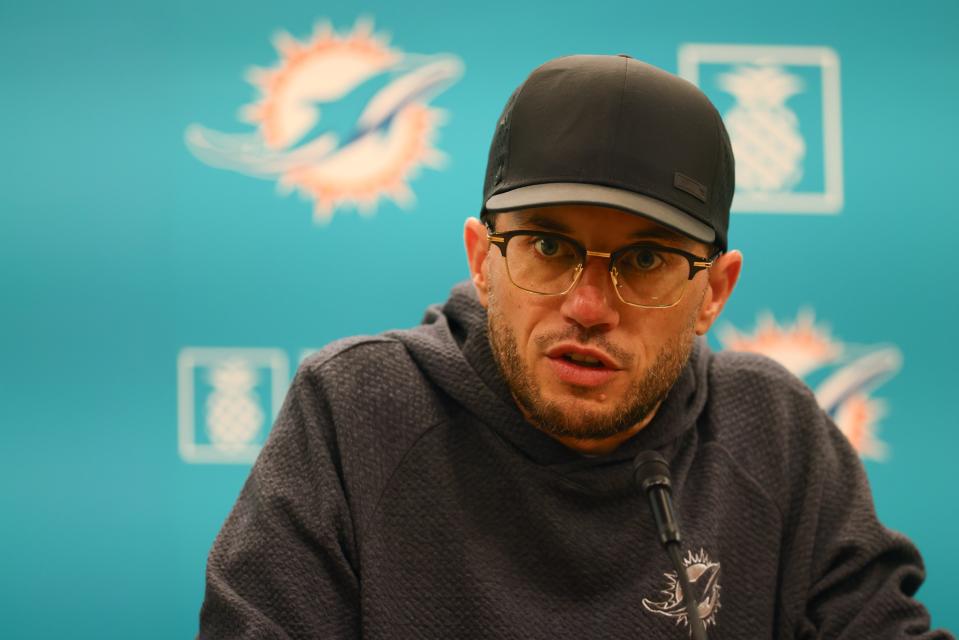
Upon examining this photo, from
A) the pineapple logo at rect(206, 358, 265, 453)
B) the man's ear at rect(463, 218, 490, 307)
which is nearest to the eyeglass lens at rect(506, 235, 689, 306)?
the man's ear at rect(463, 218, 490, 307)

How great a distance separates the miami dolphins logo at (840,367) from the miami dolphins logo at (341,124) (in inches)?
29.4

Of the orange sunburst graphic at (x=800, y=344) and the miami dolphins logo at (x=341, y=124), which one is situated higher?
the miami dolphins logo at (x=341, y=124)

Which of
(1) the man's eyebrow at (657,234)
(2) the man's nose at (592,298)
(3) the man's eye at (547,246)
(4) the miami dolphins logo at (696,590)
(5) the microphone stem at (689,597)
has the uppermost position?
(1) the man's eyebrow at (657,234)

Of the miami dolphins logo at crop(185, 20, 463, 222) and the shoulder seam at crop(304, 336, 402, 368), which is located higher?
the miami dolphins logo at crop(185, 20, 463, 222)

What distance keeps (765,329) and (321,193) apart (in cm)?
89

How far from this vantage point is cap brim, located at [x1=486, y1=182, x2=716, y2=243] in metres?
1.08

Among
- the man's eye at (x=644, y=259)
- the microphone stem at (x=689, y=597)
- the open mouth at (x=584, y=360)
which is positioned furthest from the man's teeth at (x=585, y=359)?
the microphone stem at (x=689, y=597)

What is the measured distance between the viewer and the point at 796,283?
1.87 metres

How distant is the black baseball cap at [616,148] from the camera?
3.62 feet

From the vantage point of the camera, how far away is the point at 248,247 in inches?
71.0

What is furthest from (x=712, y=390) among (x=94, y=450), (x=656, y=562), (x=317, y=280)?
(x=94, y=450)

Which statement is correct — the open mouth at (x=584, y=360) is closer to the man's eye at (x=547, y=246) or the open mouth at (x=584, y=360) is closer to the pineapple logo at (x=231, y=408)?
the man's eye at (x=547, y=246)

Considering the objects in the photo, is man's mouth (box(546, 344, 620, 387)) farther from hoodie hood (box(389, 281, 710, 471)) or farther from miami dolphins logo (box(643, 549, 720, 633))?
miami dolphins logo (box(643, 549, 720, 633))

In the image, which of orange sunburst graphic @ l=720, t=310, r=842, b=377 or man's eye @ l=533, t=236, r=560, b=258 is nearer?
man's eye @ l=533, t=236, r=560, b=258
